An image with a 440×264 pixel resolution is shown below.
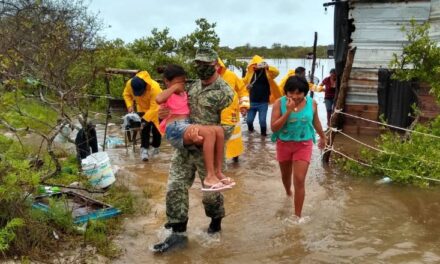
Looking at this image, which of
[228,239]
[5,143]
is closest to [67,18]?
[5,143]

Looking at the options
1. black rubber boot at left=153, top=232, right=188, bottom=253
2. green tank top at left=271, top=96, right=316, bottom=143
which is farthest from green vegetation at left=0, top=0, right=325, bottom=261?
green tank top at left=271, top=96, right=316, bottom=143

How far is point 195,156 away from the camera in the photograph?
4.56m

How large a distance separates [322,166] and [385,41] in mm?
4031

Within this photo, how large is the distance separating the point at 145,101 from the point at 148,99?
0.08 metres

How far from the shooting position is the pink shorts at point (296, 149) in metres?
5.29

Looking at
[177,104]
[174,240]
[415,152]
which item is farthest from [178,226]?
[415,152]

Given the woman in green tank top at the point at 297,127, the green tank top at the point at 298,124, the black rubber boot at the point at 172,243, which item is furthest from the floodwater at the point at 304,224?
the green tank top at the point at 298,124

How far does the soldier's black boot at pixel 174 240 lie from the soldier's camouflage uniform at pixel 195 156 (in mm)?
82

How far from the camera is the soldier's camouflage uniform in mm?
4559

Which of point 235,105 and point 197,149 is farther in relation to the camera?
point 235,105

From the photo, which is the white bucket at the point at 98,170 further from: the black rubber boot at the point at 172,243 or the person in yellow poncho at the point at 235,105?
the black rubber boot at the point at 172,243

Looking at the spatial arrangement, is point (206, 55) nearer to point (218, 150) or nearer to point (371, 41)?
point (218, 150)

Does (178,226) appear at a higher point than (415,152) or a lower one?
lower

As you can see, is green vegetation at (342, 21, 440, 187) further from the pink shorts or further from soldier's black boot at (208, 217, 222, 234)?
soldier's black boot at (208, 217, 222, 234)
